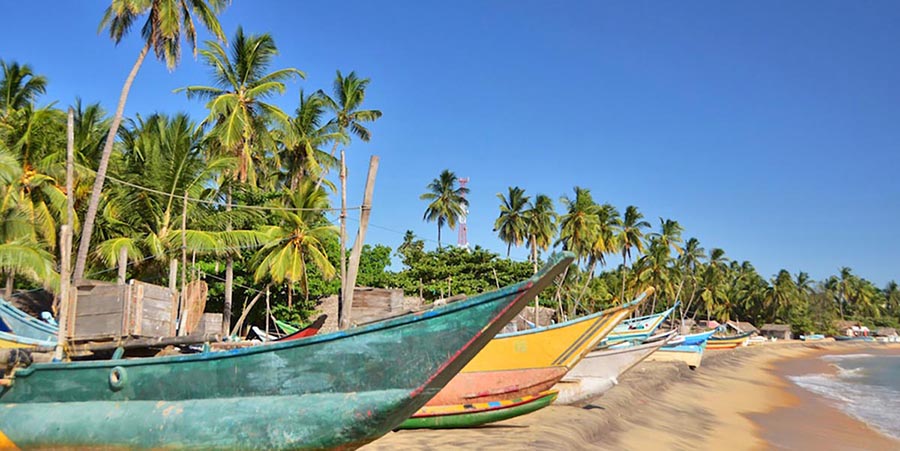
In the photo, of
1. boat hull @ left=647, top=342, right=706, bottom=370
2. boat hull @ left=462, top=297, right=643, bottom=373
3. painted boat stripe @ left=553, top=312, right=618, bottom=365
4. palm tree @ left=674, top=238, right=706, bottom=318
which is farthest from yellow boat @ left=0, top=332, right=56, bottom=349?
palm tree @ left=674, top=238, right=706, bottom=318

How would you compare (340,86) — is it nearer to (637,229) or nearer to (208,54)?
(208,54)

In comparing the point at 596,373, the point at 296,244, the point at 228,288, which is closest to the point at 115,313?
the point at 596,373

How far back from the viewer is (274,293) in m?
24.2

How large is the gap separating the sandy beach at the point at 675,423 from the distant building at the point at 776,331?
5304 centimetres

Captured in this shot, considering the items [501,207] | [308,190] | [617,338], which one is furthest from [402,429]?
[501,207]

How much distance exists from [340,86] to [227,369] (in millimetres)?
27085

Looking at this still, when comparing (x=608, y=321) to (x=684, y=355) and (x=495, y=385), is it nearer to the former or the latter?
(x=495, y=385)

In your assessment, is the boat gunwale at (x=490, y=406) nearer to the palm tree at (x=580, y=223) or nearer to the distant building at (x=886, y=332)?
the palm tree at (x=580, y=223)

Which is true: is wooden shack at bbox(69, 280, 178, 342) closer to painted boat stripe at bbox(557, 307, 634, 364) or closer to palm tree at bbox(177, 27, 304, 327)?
painted boat stripe at bbox(557, 307, 634, 364)

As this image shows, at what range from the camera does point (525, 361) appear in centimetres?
1063

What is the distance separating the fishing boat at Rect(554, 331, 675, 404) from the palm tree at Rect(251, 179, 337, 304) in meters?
10.5

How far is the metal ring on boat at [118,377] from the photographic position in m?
5.98

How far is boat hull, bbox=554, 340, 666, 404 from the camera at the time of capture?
13.0 meters

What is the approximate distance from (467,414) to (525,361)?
5.36 feet
